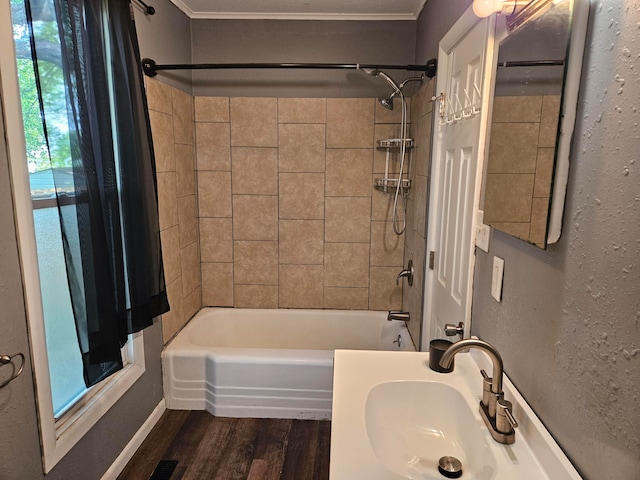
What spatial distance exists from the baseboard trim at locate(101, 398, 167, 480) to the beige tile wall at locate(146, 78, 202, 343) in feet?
1.41

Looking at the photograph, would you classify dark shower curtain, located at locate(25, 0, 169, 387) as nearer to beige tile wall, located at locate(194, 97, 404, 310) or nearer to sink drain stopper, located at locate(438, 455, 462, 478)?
beige tile wall, located at locate(194, 97, 404, 310)

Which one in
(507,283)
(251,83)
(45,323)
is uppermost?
(251,83)

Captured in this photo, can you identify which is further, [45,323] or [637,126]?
[45,323]

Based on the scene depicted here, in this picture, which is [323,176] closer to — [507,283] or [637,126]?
[507,283]

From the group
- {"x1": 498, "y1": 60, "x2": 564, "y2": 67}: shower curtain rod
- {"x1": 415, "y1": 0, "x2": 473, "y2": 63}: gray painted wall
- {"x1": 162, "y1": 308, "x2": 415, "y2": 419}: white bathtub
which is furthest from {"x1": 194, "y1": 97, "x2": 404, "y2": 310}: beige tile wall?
{"x1": 498, "y1": 60, "x2": 564, "y2": 67}: shower curtain rod

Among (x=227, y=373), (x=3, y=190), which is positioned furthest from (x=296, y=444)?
(x=3, y=190)

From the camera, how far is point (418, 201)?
264 cm

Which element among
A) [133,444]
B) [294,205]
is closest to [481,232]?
[294,205]

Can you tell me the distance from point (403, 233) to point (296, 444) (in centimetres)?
159

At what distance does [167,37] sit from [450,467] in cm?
268

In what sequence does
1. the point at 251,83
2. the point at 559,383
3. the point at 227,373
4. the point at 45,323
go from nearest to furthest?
the point at 559,383 → the point at 45,323 → the point at 227,373 → the point at 251,83

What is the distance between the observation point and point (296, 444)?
2344 millimetres

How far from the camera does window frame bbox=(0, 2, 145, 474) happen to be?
4.33 ft

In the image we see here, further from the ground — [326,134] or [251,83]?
[251,83]
